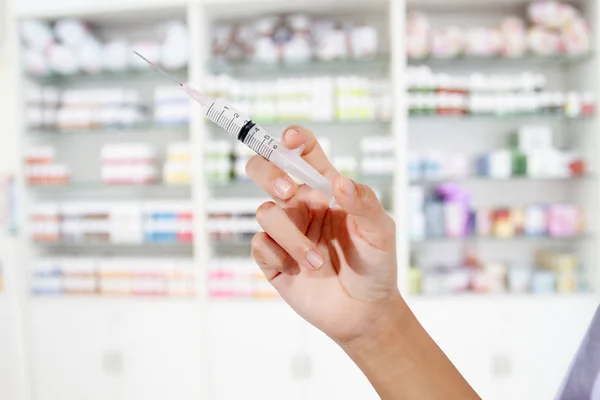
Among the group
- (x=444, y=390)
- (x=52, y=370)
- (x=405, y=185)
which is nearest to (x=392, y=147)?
(x=405, y=185)

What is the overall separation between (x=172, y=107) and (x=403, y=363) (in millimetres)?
2189

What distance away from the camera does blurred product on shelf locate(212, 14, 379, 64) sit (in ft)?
8.50

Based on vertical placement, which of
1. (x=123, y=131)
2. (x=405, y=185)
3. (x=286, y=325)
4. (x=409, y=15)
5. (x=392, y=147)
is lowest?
(x=286, y=325)

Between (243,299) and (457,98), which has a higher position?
(457,98)

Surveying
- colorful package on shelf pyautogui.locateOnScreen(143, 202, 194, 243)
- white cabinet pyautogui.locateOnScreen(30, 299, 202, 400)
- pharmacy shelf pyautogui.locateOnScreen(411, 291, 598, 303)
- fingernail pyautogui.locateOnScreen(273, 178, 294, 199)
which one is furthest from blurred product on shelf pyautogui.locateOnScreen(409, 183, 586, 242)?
fingernail pyautogui.locateOnScreen(273, 178, 294, 199)

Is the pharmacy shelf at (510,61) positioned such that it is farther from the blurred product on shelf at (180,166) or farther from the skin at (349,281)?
the skin at (349,281)

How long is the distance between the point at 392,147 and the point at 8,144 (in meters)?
2.31

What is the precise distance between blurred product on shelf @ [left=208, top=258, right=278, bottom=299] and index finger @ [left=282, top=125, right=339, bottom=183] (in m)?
1.83

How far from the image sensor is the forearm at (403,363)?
2.57 ft

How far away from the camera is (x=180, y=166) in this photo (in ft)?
8.71

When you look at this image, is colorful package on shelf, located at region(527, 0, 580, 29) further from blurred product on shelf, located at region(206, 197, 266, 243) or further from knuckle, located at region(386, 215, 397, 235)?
knuckle, located at region(386, 215, 397, 235)

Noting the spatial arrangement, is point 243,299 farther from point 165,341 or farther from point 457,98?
point 457,98

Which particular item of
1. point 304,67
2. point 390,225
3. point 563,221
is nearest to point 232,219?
point 304,67

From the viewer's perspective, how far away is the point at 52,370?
2.74m
